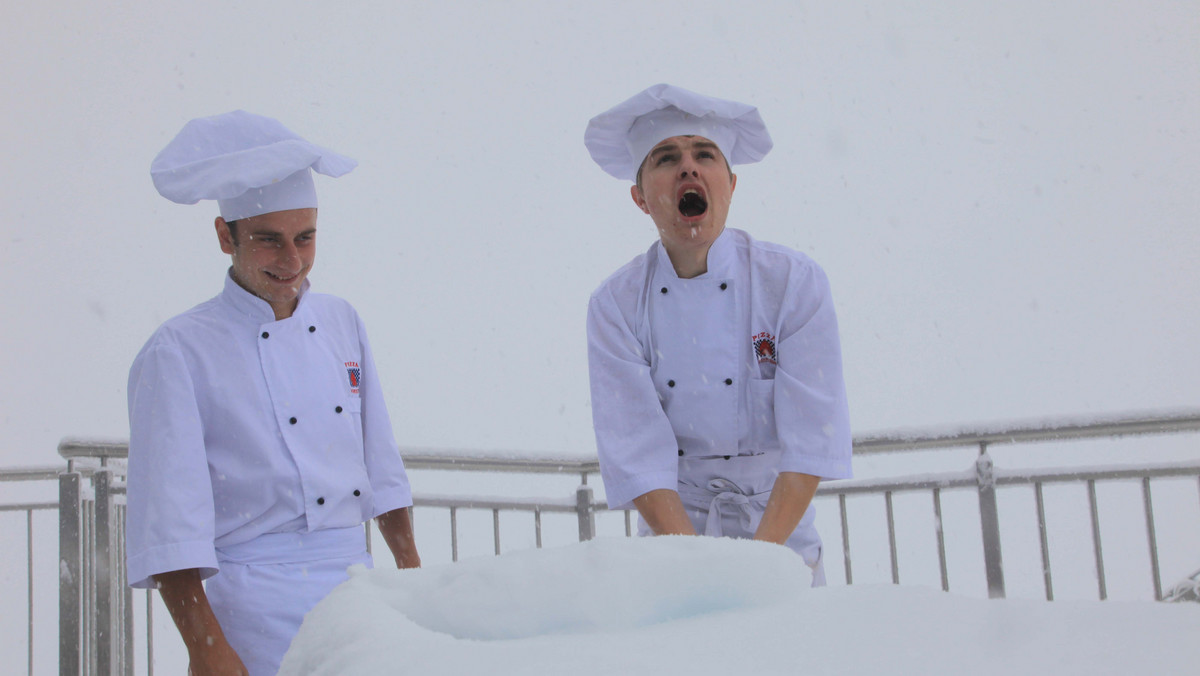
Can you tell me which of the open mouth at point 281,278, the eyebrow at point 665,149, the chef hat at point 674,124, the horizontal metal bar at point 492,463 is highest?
the chef hat at point 674,124

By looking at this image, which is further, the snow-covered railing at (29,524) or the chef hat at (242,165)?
the snow-covered railing at (29,524)

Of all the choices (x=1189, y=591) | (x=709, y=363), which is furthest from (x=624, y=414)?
(x=1189, y=591)

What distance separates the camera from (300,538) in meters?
1.89

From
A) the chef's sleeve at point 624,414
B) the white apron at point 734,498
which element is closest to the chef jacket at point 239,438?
the chef's sleeve at point 624,414

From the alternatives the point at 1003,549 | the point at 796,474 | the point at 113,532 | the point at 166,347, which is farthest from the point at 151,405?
the point at 1003,549

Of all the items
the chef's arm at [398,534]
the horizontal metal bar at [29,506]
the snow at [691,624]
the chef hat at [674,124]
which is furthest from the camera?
the horizontal metal bar at [29,506]

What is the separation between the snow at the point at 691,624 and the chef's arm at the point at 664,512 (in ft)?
3.28

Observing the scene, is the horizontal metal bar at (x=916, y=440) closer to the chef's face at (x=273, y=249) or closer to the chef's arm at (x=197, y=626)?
the chef's face at (x=273, y=249)

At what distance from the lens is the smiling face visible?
1919mm

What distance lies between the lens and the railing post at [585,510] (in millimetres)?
3176

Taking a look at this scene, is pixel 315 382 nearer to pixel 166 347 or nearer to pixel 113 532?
pixel 166 347

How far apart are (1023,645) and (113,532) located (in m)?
3.19

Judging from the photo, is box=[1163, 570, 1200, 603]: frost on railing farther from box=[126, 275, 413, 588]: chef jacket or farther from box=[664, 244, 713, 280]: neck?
box=[126, 275, 413, 588]: chef jacket

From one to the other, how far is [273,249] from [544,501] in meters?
1.59
